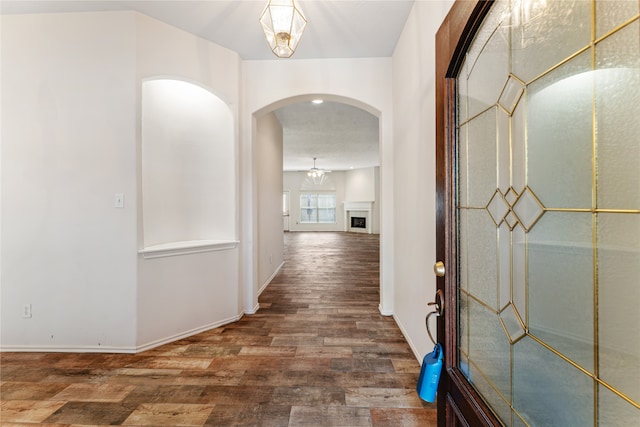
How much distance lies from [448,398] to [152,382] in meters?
1.96

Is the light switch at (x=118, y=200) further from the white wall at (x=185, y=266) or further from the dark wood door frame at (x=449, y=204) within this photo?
the dark wood door frame at (x=449, y=204)

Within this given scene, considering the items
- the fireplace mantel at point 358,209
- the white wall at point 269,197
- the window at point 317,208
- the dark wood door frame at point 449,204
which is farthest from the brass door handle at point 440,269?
the window at point 317,208

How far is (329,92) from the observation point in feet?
10.4

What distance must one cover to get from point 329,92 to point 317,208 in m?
10.1

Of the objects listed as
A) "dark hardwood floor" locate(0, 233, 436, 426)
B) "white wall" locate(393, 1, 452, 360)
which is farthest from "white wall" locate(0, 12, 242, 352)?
"white wall" locate(393, 1, 452, 360)

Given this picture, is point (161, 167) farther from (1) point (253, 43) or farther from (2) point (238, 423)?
(2) point (238, 423)

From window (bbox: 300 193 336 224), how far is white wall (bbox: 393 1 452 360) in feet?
33.3

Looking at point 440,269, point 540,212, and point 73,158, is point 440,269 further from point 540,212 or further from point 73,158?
point 73,158

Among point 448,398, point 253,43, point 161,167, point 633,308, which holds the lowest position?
point 448,398

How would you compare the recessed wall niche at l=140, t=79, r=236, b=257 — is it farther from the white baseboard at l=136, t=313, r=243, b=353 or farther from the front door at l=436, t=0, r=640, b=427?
the front door at l=436, t=0, r=640, b=427

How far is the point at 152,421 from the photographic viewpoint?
1646 millimetres

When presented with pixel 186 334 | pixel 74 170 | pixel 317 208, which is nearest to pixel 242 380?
pixel 186 334

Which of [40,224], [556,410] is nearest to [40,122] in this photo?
[40,224]

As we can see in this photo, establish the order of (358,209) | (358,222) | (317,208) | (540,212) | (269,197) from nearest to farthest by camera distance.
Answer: (540,212) → (269,197) → (358,209) → (358,222) → (317,208)
